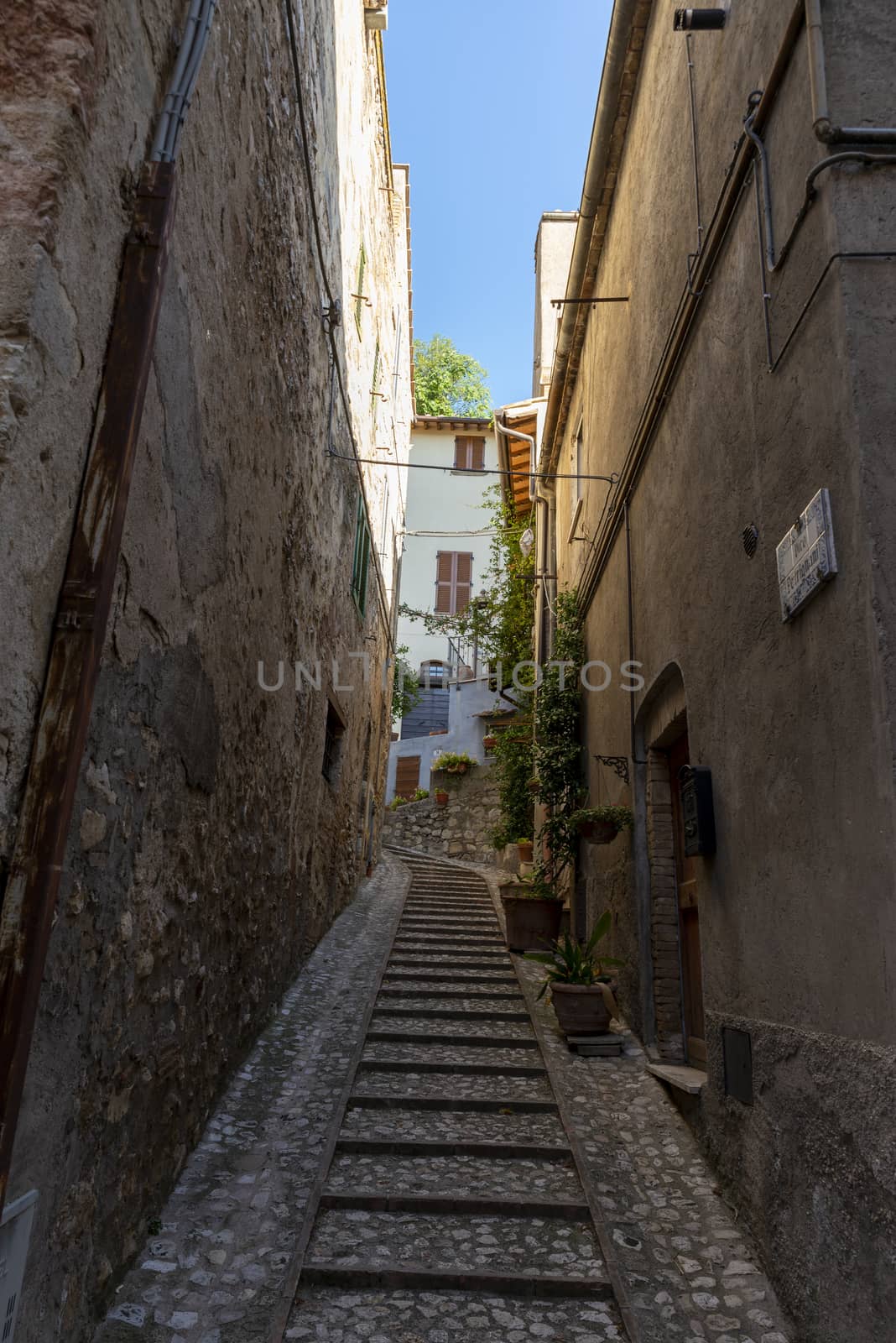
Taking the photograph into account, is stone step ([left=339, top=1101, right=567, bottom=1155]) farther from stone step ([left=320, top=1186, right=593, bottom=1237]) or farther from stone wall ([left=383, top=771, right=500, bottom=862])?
stone wall ([left=383, top=771, right=500, bottom=862])

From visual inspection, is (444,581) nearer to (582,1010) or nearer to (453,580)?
(453,580)

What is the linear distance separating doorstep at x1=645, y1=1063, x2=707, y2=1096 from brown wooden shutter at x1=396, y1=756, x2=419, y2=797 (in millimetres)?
14898

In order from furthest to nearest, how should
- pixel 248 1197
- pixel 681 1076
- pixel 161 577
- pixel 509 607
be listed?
pixel 509 607
pixel 681 1076
pixel 248 1197
pixel 161 577

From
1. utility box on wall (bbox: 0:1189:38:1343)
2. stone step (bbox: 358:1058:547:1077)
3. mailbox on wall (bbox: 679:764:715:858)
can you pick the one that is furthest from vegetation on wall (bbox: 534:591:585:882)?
utility box on wall (bbox: 0:1189:38:1343)

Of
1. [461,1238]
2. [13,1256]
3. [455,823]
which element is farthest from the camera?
[455,823]

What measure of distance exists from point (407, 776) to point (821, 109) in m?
17.6

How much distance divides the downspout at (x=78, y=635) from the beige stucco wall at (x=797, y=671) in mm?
2028

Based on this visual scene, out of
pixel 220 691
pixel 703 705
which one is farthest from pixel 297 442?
pixel 703 705

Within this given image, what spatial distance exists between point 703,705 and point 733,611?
0.57 metres

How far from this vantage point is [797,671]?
3.07 metres

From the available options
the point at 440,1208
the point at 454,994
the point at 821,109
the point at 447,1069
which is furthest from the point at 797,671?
the point at 454,994

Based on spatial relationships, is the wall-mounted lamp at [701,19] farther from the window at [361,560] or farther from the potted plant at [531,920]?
the potted plant at [531,920]

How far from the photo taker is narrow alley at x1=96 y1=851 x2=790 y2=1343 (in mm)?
2889

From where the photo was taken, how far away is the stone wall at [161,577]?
6.97 ft
